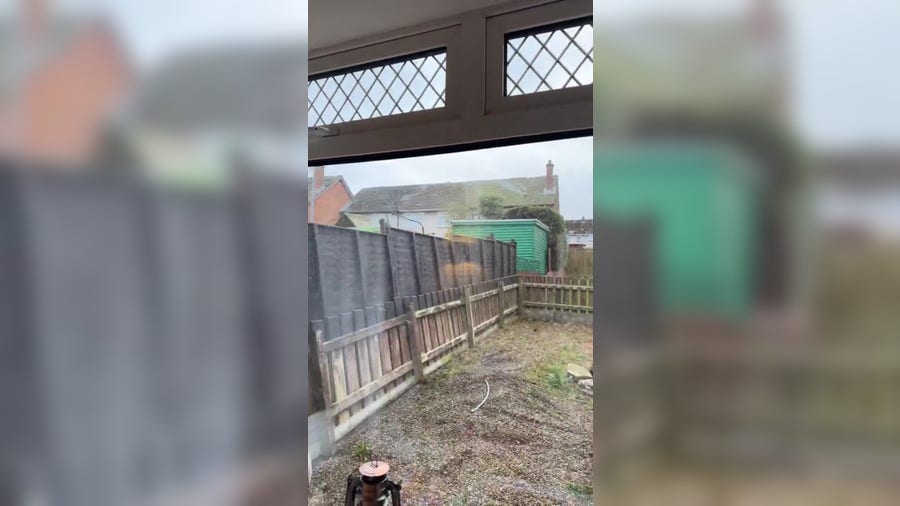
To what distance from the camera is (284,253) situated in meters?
0.59

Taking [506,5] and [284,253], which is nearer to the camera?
[284,253]

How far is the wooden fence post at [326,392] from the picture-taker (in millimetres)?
1154

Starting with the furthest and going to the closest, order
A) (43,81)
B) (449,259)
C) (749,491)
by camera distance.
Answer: (449,259) < (749,491) < (43,81)

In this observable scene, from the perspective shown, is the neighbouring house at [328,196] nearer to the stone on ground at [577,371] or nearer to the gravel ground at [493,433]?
the gravel ground at [493,433]

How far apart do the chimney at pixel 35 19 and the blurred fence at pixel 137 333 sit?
11cm

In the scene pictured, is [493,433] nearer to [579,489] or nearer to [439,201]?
[579,489]

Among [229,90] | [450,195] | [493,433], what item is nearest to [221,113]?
[229,90]

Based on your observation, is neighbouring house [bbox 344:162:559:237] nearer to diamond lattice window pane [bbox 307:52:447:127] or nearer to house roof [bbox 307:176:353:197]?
house roof [bbox 307:176:353:197]

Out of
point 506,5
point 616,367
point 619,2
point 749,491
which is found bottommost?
point 749,491

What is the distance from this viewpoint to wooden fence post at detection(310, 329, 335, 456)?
3.79 ft

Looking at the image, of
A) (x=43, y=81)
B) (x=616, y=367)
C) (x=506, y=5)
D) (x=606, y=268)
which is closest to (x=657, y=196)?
(x=606, y=268)

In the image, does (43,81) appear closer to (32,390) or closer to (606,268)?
(32,390)

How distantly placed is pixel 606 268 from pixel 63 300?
53 centimetres

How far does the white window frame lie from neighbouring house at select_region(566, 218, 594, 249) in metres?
0.18
